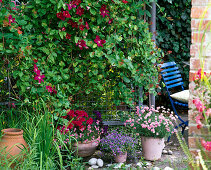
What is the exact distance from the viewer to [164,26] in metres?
4.77

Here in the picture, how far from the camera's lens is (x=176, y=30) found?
4.88 meters

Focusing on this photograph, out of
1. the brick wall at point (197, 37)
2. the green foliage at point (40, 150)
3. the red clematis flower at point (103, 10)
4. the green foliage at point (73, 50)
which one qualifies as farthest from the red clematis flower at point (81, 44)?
the brick wall at point (197, 37)

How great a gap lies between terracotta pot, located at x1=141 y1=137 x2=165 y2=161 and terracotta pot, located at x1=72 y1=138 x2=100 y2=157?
0.48m

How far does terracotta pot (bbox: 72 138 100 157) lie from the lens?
297 cm

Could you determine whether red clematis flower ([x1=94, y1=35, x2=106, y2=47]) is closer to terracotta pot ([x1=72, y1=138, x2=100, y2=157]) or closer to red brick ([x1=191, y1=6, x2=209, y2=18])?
terracotta pot ([x1=72, y1=138, x2=100, y2=157])

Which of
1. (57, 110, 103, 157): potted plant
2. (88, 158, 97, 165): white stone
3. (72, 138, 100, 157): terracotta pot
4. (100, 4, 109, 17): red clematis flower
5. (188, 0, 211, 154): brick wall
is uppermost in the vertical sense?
(100, 4, 109, 17): red clematis flower

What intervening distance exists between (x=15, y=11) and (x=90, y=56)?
804 mm

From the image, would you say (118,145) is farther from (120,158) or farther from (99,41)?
(99,41)

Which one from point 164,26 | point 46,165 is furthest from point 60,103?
point 164,26

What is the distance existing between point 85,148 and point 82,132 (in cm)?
17

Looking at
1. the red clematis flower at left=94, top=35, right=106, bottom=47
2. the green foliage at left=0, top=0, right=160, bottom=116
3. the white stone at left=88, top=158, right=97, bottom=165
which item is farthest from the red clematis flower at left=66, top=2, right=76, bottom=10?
the white stone at left=88, top=158, right=97, bottom=165

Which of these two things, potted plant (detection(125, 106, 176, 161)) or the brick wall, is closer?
the brick wall

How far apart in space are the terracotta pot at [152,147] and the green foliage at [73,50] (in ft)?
1.43

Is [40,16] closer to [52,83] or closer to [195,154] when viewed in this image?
[52,83]
